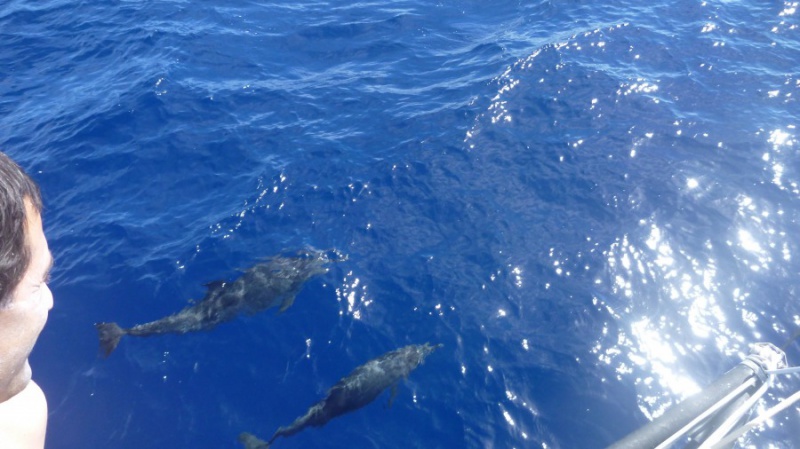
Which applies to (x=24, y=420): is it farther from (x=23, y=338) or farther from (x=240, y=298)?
(x=240, y=298)

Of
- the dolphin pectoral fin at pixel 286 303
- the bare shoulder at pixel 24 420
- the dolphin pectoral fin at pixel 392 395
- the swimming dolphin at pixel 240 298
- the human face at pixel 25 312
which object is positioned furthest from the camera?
the dolphin pectoral fin at pixel 286 303

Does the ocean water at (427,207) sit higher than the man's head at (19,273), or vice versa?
the man's head at (19,273)

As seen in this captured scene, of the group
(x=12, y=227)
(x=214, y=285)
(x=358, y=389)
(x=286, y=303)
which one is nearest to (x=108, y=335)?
(x=214, y=285)

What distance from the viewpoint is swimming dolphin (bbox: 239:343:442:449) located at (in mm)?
8867

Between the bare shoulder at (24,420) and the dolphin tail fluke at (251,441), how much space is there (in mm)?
5795

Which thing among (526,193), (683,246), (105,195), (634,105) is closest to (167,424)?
(105,195)

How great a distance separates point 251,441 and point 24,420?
6064 mm

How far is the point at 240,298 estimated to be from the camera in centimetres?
1071

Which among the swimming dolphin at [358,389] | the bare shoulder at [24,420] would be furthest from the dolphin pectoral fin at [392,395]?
the bare shoulder at [24,420]

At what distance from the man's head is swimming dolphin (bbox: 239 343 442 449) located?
622 centimetres

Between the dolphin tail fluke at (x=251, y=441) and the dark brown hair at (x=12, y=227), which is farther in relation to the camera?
the dolphin tail fluke at (x=251, y=441)

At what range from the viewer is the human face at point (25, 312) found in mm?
2707

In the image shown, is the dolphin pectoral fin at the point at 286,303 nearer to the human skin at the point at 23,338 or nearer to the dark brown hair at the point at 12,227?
the human skin at the point at 23,338

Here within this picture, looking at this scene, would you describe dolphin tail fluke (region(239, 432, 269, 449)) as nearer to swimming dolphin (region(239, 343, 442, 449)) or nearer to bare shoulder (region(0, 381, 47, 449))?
swimming dolphin (region(239, 343, 442, 449))
